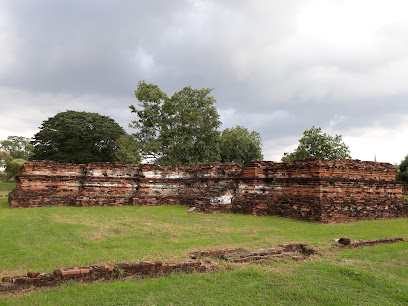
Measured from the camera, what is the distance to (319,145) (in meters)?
29.1

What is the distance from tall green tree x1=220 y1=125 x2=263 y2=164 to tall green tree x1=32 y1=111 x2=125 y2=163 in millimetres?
11614

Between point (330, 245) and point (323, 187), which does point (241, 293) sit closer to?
point (330, 245)

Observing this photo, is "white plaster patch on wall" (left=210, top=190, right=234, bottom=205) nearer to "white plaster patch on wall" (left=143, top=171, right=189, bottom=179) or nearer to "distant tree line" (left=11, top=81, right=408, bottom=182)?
"white plaster patch on wall" (left=143, top=171, right=189, bottom=179)

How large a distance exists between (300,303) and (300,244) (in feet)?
8.90

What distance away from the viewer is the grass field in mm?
3703

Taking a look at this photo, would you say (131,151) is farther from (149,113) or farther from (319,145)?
(319,145)

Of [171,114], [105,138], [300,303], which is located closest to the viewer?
[300,303]

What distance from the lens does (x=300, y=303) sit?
363cm

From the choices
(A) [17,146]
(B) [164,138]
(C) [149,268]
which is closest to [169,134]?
(B) [164,138]

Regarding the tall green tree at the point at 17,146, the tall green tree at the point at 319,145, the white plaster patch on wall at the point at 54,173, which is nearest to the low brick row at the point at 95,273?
the white plaster patch on wall at the point at 54,173

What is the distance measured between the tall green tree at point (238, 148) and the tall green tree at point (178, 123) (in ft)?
23.1

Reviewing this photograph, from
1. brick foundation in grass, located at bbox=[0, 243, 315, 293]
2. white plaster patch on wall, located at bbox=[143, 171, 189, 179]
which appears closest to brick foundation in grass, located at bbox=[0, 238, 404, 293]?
brick foundation in grass, located at bbox=[0, 243, 315, 293]

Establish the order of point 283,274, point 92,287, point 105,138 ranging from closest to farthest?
1. point 92,287
2. point 283,274
3. point 105,138

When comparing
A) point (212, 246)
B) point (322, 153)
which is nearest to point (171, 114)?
point (322, 153)
